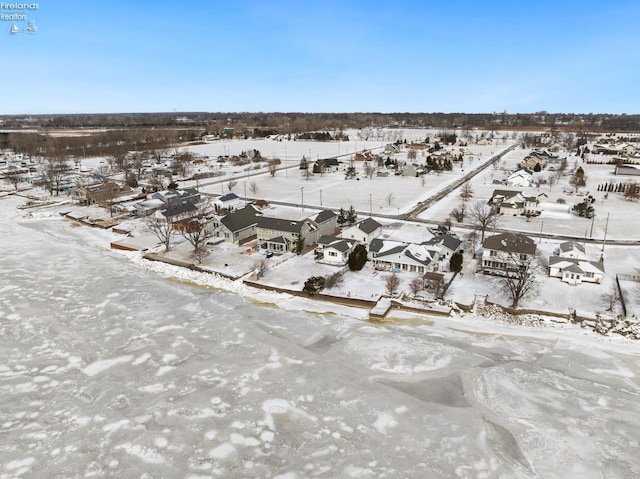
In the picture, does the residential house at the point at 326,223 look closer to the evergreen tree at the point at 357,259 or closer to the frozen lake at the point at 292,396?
the evergreen tree at the point at 357,259

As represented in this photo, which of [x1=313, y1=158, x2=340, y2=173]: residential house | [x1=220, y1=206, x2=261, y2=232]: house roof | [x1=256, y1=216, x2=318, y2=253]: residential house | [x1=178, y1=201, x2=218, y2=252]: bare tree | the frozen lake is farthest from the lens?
[x1=313, y1=158, x2=340, y2=173]: residential house

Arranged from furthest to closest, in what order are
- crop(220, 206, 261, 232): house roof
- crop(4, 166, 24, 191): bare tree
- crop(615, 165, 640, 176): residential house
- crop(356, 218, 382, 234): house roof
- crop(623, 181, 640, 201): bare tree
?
1. crop(615, 165, 640, 176): residential house
2. crop(4, 166, 24, 191): bare tree
3. crop(623, 181, 640, 201): bare tree
4. crop(220, 206, 261, 232): house roof
5. crop(356, 218, 382, 234): house roof

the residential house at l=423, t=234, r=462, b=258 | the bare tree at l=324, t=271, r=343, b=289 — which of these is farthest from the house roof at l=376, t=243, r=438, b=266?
the bare tree at l=324, t=271, r=343, b=289

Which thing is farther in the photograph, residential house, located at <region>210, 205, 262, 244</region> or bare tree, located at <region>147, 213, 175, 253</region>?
residential house, located at <region>210, 205, 262, 244</region>

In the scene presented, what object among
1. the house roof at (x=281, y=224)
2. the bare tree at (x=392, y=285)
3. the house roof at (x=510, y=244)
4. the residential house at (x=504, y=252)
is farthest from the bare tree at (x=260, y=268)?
the house roof at (x=510, y=244)

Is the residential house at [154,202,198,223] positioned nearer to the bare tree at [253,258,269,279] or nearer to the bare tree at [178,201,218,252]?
the bare tree at [178,201,218,252]

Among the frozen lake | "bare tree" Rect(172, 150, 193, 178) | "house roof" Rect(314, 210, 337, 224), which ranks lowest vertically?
the frozen lake

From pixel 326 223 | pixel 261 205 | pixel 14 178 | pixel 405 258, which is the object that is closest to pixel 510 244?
pixel 405 258

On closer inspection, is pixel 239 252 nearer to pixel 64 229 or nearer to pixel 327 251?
pixel 327 251
